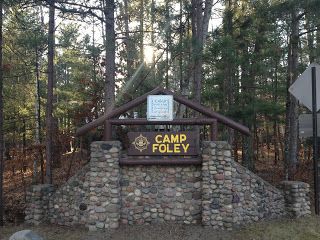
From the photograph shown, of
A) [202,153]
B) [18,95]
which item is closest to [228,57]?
[202,153]

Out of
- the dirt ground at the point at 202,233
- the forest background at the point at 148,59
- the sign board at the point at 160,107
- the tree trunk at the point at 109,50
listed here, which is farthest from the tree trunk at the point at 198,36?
the dirt ground at the point at 202,233

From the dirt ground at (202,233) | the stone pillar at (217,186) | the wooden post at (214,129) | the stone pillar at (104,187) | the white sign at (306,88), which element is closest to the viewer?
the white sign at (306,88)

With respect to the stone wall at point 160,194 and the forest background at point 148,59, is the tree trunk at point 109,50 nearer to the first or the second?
the forest background at point 148,59

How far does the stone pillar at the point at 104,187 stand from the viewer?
881cm

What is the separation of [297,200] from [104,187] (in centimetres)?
512

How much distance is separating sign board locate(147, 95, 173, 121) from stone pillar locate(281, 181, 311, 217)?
3920 millimetres

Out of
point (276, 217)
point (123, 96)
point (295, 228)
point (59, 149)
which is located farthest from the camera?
point (59, 149)

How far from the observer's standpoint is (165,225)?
350 inches

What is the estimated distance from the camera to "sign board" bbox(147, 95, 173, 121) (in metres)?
8.91

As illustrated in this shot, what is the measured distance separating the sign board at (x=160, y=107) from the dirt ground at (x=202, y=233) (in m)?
2.70

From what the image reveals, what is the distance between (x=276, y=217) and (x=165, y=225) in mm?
3105

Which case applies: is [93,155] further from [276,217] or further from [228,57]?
[228,57]

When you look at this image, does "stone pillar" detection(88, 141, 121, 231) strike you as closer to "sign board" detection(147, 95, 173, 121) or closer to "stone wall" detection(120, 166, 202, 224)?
"stone wall" detection(120, 166, 202, 224)

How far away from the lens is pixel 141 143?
897cm
